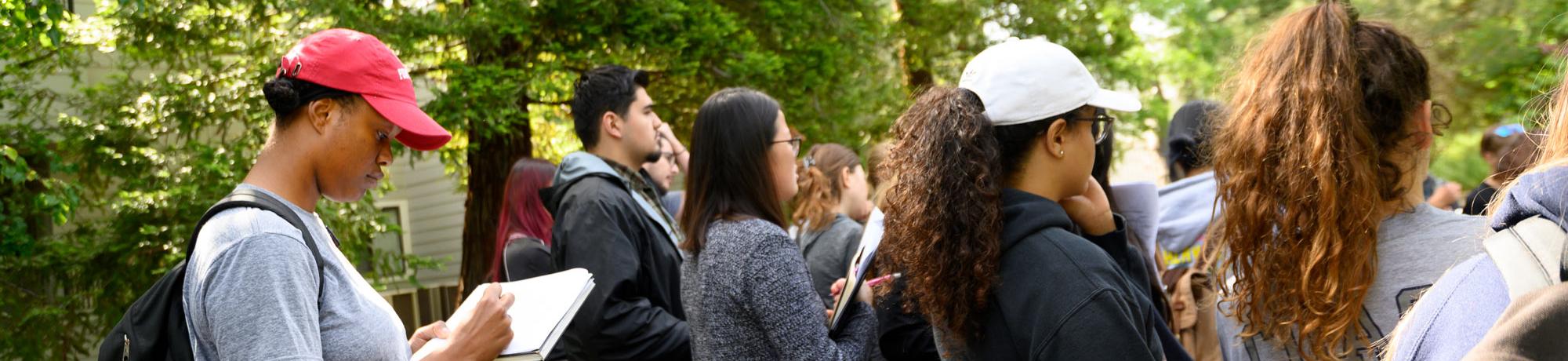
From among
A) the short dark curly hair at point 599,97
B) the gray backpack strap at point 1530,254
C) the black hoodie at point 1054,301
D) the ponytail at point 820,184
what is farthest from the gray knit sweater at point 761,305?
the gray backpack strap at point 1530,254

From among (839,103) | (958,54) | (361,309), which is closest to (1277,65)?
(361,309)

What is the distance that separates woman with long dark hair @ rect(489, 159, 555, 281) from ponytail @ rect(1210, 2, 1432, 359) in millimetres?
3402

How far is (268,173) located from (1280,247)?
217cm

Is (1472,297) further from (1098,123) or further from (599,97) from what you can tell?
(599,97)

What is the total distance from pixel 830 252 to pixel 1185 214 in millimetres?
1457

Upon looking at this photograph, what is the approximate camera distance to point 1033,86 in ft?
8.55

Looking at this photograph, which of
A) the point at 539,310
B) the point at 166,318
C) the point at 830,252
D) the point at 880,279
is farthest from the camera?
the point at 830,252

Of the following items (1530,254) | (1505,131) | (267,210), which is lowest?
(1505,131)

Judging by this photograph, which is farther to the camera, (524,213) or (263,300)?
(524,213)

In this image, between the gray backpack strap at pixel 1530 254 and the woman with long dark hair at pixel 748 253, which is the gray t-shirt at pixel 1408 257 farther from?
the woman with long dark hair at pixel 748 253

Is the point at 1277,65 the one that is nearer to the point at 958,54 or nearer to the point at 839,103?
the point at 839,103

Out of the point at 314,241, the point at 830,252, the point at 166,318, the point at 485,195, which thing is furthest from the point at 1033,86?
the point at 485,195

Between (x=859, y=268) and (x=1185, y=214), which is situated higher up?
(x=859, y=268)

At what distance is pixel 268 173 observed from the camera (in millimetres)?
2533
